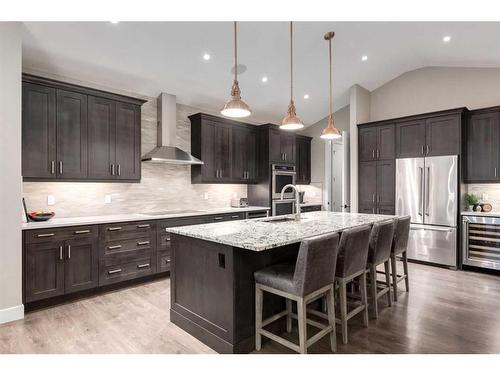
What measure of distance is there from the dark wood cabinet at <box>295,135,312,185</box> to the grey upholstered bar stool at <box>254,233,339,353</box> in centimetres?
464

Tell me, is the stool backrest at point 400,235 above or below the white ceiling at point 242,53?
below

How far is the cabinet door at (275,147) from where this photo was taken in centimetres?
584

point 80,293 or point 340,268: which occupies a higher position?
point 340,268

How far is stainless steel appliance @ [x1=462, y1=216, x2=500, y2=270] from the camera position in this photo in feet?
14.1

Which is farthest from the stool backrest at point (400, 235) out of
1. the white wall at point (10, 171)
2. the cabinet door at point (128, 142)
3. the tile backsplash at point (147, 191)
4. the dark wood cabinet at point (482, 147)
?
the white wall at point (10, 171)

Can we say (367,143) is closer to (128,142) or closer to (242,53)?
(242,53)

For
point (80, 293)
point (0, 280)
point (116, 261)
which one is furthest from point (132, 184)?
point (0, 280)

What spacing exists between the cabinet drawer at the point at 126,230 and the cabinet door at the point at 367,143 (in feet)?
13.8

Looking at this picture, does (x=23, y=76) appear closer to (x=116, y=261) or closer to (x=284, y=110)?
(x=116, y=261)

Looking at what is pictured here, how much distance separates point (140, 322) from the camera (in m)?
2.80

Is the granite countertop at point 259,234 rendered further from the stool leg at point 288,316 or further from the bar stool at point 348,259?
the stool leg at point 288,316

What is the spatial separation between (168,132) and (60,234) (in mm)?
2162
